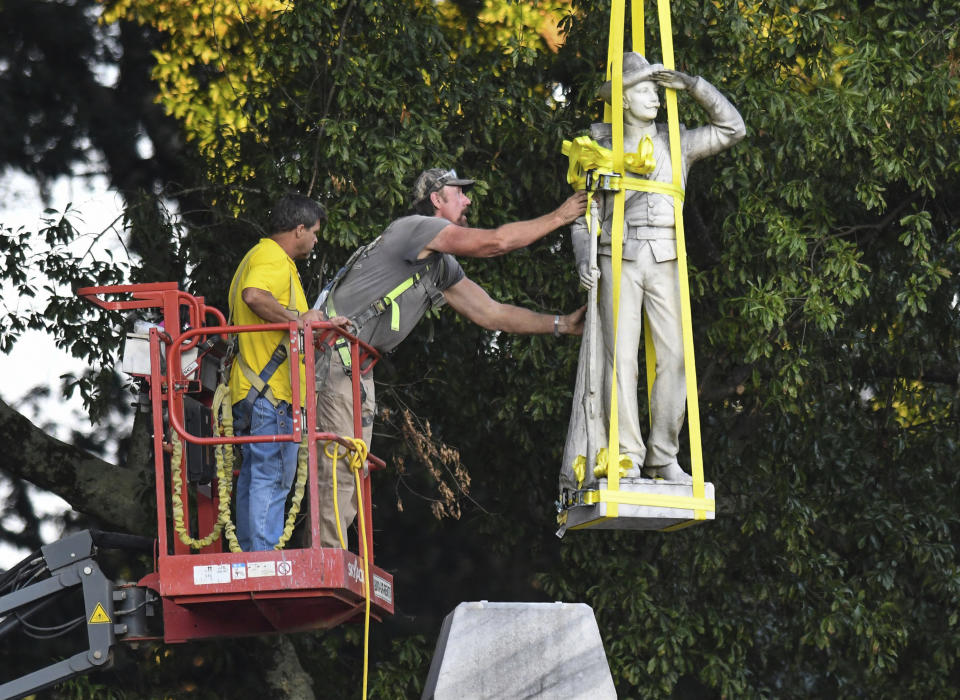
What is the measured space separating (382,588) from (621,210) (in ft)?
6.86

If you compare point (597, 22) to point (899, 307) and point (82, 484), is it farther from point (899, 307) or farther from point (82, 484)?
point (82, 484)

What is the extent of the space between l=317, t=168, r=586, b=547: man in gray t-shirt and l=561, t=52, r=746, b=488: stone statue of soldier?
0.31 meters

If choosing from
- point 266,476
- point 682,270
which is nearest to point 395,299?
point 266,476

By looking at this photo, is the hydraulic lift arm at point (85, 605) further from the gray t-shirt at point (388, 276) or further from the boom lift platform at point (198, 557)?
the gray t-shirt at point (388, 276)

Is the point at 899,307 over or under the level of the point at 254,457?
over

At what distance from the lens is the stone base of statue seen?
752 centimetres

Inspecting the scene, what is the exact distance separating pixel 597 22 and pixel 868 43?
5.70 feet

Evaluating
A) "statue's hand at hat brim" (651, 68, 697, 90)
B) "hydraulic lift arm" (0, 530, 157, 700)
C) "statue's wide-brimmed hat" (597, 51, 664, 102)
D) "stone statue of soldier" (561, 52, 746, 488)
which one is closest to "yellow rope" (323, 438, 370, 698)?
"stone statue of soldier" (561, 52, 746, 488)

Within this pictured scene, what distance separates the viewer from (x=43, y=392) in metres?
13.0

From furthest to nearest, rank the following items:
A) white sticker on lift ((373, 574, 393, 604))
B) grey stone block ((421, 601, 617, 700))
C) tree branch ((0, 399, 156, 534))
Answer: tree branch ((0, 399, 156, 534)) < white sticker on lift ((373, 574, 393, 604)) < grey stone block ((421, 601, 617, 700))

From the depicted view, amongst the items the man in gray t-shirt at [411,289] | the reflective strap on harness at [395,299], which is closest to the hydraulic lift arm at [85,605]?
the man in gray t-shirt at [411,289]

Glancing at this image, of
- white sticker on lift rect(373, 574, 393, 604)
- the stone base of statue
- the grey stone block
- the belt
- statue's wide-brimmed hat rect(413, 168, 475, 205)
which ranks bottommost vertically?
the grey stone block

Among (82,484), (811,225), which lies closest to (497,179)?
(811,225)

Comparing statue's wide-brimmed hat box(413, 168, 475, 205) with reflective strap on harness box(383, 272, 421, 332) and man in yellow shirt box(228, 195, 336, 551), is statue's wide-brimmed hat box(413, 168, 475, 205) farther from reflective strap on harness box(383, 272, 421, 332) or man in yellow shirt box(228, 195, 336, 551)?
man in yellow shirt box(228, 195, 336, 551)
